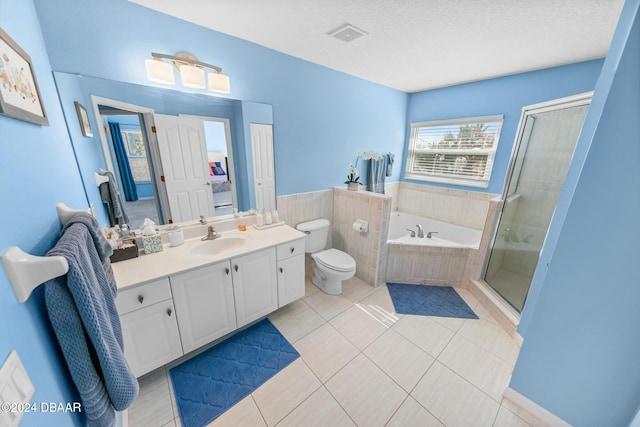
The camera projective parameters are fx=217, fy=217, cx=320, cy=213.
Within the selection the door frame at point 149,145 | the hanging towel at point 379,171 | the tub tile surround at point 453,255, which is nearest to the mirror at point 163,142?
the door frame at point 149,145

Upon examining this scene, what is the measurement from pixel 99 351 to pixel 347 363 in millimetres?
1475


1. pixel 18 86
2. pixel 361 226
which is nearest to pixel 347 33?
pixel 361 226

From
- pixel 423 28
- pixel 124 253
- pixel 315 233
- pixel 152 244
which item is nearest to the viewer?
pixel 124 253

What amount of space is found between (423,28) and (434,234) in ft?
8.45

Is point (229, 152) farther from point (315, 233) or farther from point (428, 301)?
point (428, 301)

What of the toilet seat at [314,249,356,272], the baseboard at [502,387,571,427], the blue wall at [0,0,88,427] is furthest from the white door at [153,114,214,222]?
the baseboard at [502,387,571,427]

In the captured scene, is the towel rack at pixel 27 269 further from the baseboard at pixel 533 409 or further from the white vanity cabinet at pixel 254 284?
the baseboard at pixel 533 409

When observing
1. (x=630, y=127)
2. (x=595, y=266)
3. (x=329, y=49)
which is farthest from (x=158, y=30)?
(x=595, y=266)

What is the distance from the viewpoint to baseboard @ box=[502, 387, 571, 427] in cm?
124

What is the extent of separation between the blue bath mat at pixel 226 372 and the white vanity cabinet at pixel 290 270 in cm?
32

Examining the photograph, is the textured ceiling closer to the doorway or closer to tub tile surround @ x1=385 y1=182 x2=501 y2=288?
the doorway

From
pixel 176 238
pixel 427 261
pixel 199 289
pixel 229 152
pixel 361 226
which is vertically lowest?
pixel 427 261

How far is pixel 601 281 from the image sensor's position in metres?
1.05

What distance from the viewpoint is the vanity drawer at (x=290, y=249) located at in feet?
6.01
